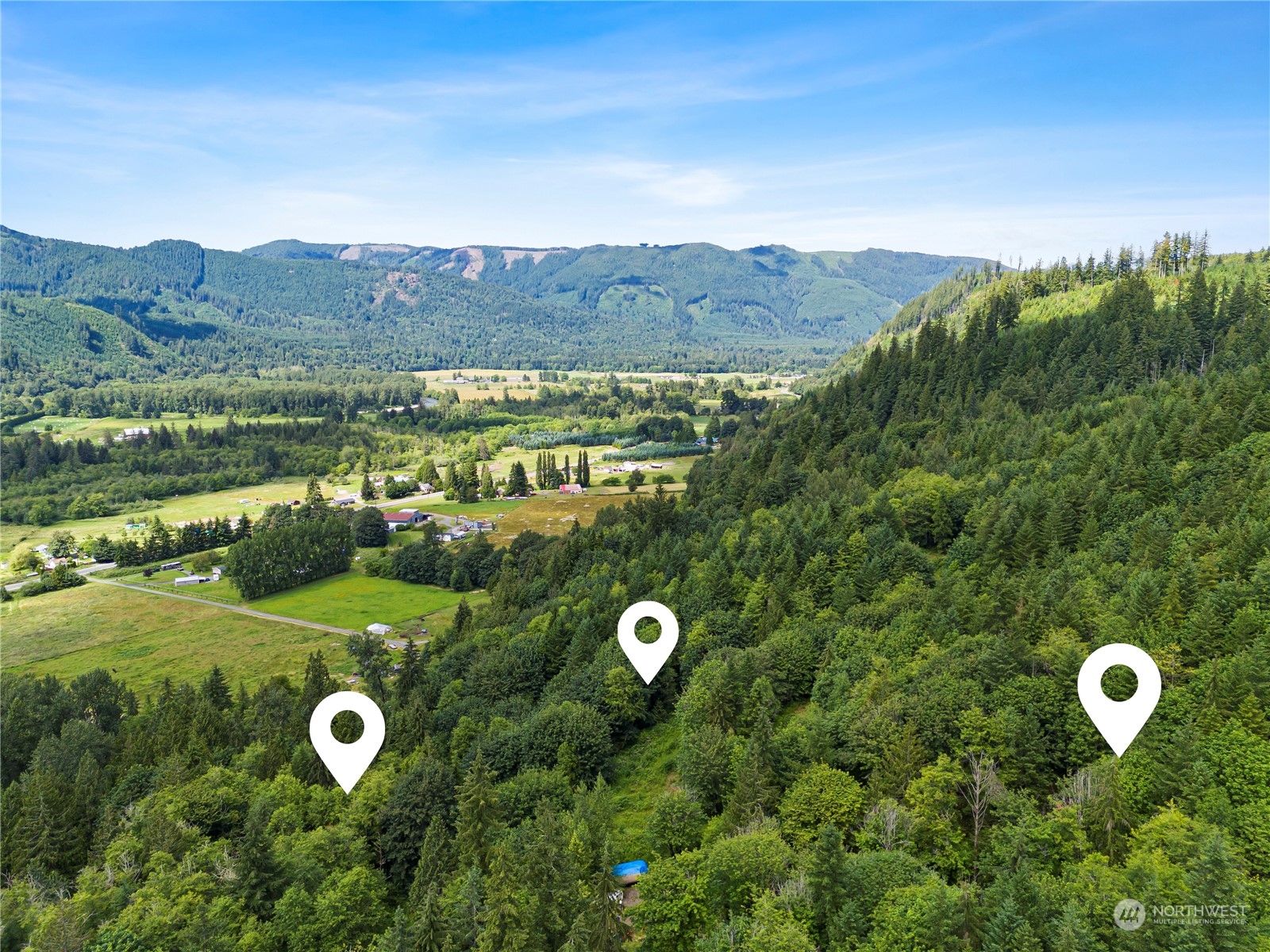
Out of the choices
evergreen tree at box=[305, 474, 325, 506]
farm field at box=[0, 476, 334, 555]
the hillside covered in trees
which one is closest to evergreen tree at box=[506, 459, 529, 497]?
evergreen tree at box=[305, 474, 325, 506]

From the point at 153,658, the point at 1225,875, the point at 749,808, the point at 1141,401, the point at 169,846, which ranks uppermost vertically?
the point at 1141,401

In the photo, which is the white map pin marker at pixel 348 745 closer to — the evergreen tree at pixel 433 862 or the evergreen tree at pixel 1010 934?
the evergreen tree at pixel 433 862

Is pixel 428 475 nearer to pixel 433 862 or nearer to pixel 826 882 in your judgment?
pixel 433 862

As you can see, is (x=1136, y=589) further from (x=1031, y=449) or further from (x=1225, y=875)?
(x=1031, y=449)

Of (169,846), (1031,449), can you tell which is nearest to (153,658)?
(169,846)

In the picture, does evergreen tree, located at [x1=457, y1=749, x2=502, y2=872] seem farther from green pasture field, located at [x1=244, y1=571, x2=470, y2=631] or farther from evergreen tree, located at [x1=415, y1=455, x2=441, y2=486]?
evergreen tree, located at [x1=415, y1=455, x2=441, y2=486]
